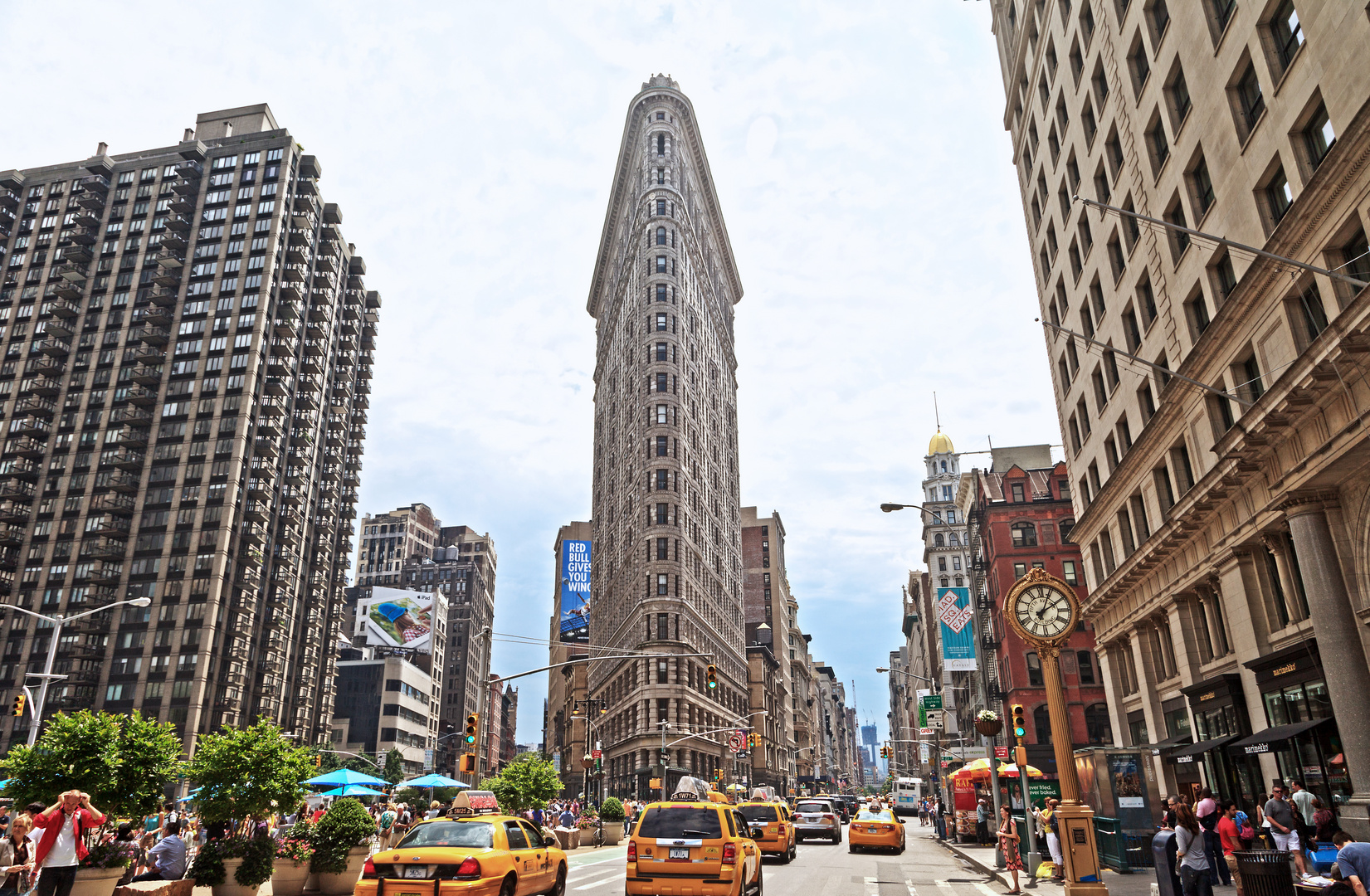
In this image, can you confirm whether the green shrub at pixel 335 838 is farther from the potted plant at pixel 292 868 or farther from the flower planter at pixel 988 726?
the flower planter at pixel 988 726

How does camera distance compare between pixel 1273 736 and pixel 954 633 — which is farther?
pixel 954 633

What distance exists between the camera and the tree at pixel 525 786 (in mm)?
39469

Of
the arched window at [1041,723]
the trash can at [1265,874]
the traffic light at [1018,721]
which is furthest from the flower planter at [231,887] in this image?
the arched window at [1041,723]

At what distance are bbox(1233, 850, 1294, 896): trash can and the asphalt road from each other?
9.00 m

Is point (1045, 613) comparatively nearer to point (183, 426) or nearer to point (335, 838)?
point (335, 838)

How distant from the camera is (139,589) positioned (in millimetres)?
99438

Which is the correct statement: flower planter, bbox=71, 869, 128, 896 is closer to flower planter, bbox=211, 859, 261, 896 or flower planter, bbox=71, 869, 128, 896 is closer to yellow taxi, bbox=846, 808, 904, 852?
flower planter, bbox=211, 859, 261, 896

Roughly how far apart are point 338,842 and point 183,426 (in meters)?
103

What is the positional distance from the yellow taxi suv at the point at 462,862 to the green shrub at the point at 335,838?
3898 mm

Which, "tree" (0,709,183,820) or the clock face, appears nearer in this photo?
"tree" (0,709,183,820)

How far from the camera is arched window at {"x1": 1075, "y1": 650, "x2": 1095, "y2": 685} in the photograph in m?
61.5

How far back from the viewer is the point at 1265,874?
486 inches

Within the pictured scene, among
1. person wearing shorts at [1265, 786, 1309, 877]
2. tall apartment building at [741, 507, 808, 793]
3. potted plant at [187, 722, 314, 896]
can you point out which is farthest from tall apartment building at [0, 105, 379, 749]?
person wearing shorts at [1265, 786, 1309, 877]

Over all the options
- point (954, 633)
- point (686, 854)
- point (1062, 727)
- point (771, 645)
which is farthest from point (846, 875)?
point (771, 645)
